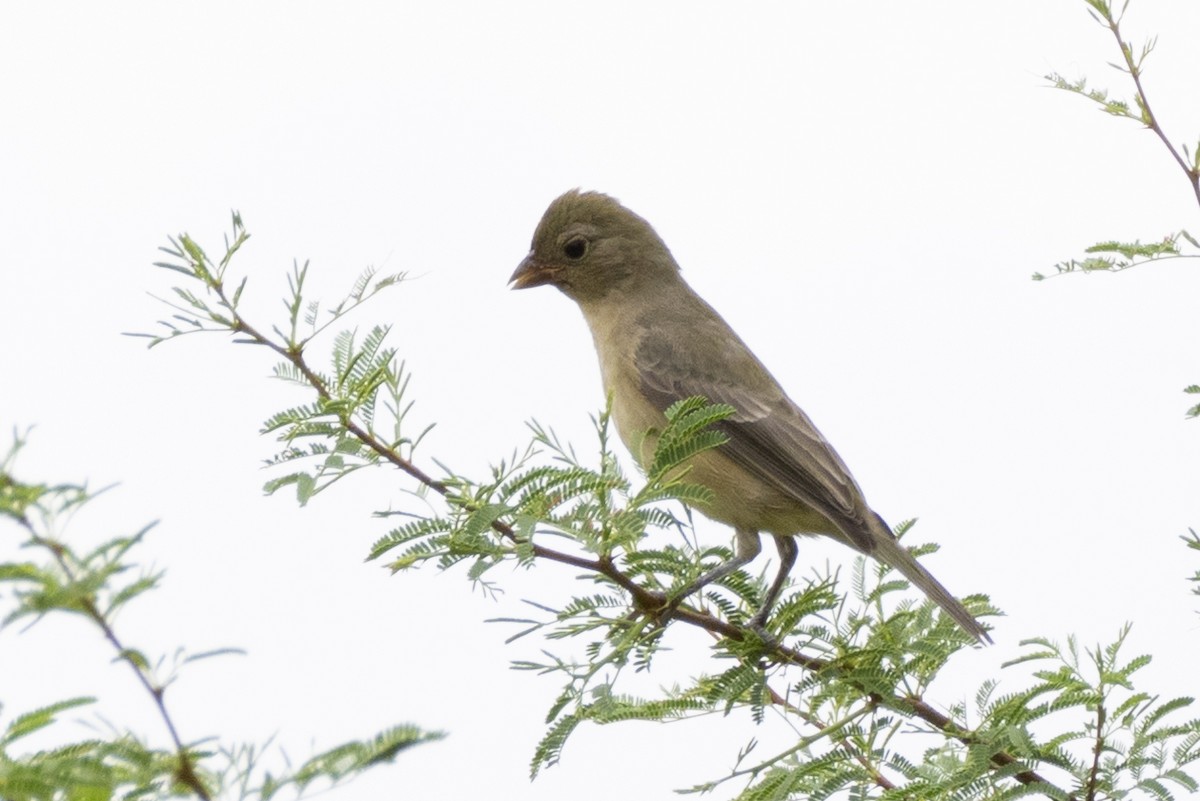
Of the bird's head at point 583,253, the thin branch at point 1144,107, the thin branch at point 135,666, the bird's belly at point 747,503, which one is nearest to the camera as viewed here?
→ the thin branch at point 135,666

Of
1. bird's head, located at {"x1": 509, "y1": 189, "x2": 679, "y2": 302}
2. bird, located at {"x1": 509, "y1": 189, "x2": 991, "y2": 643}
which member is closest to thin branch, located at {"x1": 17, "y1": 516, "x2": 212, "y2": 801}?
bird, located at {"x1": 509, "y1": 189, "x2": 991, "y2": 643}

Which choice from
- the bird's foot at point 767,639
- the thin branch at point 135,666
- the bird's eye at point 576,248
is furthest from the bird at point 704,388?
the thin branch at point 135,666

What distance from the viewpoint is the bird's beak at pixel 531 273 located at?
23.9 ft

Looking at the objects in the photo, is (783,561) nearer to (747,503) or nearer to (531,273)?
(747,503)

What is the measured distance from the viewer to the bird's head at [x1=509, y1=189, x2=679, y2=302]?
7.29 metres

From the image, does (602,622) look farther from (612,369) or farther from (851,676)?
(612,369)

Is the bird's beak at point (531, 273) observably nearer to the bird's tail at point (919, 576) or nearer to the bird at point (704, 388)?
the bird at point (704, 388)

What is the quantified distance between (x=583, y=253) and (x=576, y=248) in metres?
0.04

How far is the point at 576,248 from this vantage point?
731 cm

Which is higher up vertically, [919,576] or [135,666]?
[919,576]

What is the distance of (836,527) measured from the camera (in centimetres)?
577

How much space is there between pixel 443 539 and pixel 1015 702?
1519mm

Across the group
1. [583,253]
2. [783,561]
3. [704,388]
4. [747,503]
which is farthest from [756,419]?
[583,253]

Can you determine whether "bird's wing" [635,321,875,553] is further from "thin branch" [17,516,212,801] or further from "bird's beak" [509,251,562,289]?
"thin branch" [17,516,212,801]
